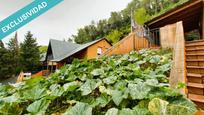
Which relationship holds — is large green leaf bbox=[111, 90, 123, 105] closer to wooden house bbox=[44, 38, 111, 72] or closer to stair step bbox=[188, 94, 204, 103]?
stair step bbox=[188, 94, 204, 103]

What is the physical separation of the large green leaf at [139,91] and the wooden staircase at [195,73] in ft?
3.41

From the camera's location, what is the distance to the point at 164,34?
5777 mm

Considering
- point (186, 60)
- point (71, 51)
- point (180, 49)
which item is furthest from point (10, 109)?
point (71, 51)

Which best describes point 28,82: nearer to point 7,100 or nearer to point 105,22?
point 7,100

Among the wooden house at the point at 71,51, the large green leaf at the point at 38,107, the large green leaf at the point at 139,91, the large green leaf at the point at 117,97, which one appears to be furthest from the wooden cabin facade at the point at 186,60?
the wooden house at the point at 71,51

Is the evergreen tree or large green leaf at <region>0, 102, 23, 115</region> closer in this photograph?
large green leaf at <region>0, 102, 23, 115</region>

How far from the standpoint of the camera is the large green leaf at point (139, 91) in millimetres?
1432

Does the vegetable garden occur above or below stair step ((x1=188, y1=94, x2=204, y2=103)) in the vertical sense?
above

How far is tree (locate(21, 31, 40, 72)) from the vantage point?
73.5 feet

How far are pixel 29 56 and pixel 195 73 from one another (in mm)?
21772

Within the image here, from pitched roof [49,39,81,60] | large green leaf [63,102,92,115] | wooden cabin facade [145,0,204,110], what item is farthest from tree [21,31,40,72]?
large green leaf [63,102,92,115]

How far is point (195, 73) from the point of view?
10.8 feet

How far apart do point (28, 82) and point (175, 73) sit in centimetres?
164

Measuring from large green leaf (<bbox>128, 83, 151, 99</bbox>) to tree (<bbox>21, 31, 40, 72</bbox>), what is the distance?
2239cm
